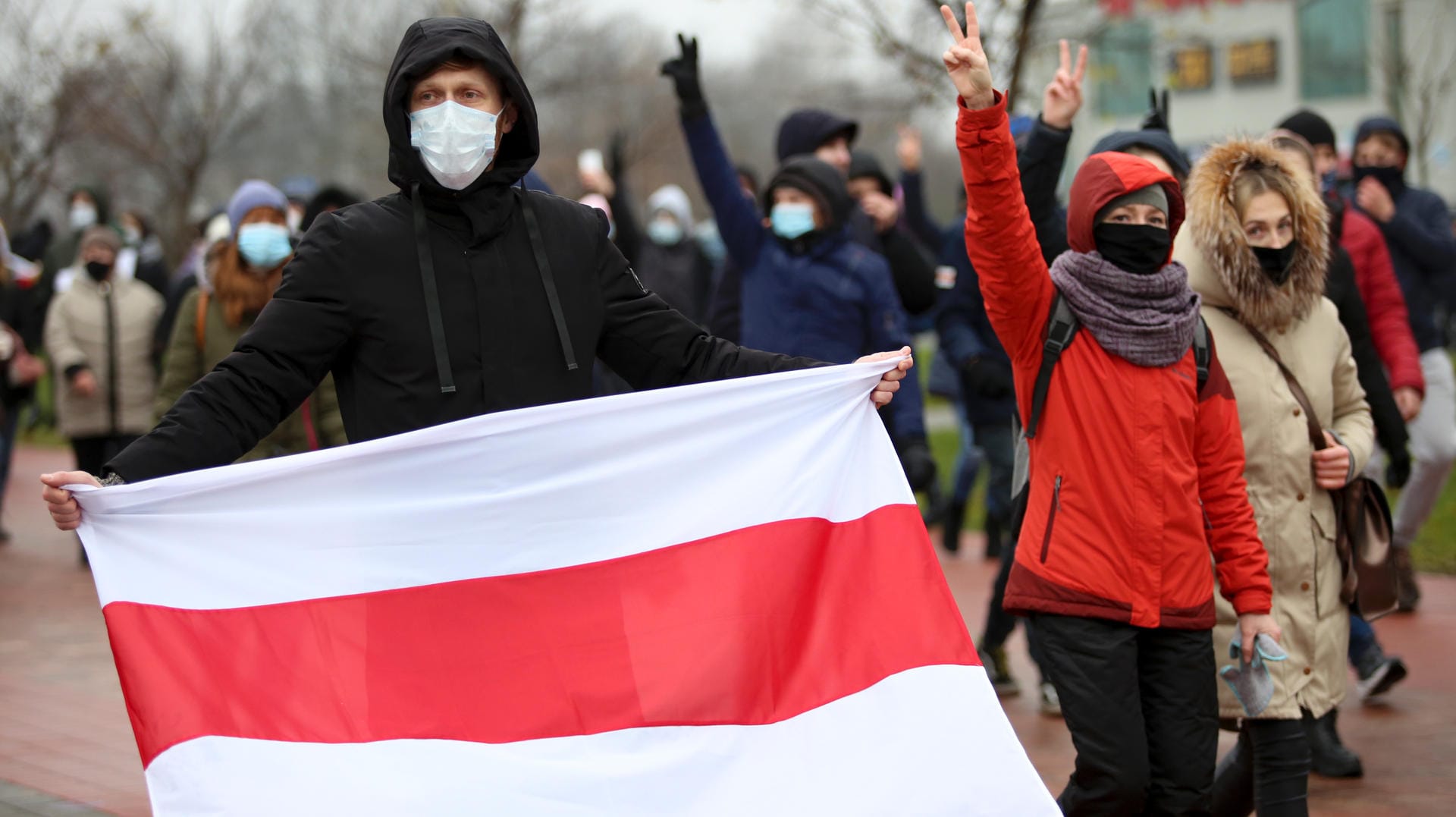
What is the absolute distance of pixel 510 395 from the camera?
3.65m

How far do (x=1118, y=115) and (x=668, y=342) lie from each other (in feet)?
133

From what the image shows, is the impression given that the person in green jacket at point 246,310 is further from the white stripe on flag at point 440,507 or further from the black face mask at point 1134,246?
the black face mask at point 1134,246

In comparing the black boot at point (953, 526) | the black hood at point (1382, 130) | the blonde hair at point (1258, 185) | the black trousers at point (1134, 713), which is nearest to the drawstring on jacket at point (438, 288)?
the black trousers at point (1134, 713)

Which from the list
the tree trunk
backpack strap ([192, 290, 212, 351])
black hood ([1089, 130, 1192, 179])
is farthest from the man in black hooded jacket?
the tree trunk

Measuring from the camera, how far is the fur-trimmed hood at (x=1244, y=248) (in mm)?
4848

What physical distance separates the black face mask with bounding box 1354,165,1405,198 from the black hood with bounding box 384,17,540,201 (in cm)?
595

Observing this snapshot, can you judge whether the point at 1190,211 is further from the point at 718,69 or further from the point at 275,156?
the point at 718,69

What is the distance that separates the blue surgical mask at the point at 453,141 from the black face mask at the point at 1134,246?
177cm

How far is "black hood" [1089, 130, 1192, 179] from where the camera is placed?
18.3 ft

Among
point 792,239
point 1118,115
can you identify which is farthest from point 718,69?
point 792,239

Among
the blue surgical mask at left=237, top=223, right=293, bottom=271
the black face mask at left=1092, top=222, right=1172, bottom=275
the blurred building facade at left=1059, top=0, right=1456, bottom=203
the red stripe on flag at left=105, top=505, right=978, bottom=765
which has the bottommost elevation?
the red stripe on flag at left=105, top=505, right=978, bottom=765

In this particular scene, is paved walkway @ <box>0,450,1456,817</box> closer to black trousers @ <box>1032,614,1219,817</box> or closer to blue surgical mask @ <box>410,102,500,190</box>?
black trousers @ <box>1032,614,1219,817</box>

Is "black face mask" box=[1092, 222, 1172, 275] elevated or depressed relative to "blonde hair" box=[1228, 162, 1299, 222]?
depressed

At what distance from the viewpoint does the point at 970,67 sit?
4.07 m
